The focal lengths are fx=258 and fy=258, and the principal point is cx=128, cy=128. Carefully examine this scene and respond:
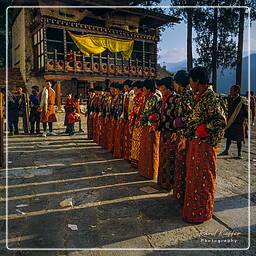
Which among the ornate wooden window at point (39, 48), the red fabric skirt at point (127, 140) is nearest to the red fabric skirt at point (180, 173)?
the red fabric skirt at point (127, 140)

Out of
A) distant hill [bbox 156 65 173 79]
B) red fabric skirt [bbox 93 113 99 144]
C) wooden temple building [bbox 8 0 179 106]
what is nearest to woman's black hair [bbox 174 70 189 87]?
red fabric skirt [bbox 93 113 99 144]

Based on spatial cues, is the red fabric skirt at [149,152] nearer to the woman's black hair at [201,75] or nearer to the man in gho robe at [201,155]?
the man in gho robe at [201,155]

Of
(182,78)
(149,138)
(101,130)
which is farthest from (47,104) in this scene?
(182,78)

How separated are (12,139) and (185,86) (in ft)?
24.3

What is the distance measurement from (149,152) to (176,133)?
0.86m

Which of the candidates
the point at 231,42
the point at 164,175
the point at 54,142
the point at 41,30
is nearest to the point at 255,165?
the point at 164,175

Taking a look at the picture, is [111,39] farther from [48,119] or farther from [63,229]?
[63,229]

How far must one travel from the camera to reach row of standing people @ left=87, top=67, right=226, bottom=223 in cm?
312

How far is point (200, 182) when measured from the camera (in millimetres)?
3135

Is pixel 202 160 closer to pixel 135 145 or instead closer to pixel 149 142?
pixel 149 142

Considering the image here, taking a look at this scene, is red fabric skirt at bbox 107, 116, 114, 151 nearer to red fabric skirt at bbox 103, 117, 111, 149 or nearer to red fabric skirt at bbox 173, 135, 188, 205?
red fabric skirt at bbox 103, 117, 111, 149

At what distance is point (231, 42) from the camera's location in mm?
18188

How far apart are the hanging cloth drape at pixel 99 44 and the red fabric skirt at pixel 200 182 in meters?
16.3

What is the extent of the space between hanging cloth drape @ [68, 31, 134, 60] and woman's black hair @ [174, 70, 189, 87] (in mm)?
15257
